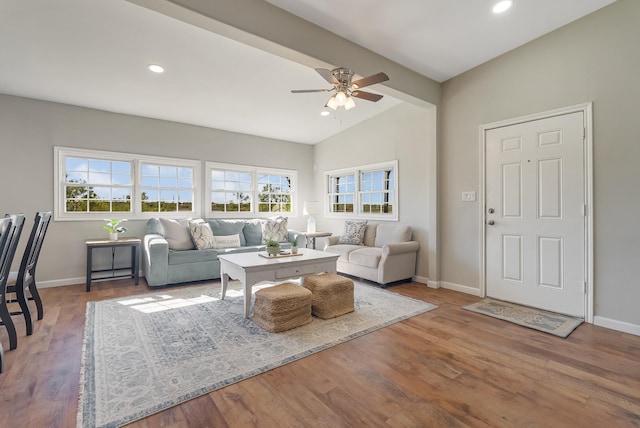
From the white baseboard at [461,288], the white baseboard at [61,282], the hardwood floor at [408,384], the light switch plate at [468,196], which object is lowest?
the hardwood floor at [408,384]

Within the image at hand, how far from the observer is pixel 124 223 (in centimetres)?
479

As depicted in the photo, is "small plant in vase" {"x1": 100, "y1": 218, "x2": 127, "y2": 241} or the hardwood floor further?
"small plant in vase" {"x1": 100, "y1": 218, "x2": 127, "y2": 241}

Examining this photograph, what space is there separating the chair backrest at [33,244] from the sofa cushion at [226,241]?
218 centimetres

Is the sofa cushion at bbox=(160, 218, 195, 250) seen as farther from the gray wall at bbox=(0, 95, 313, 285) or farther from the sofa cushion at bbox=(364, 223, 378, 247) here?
the sofa cushion at bbox=(364, 223, 378, 247)

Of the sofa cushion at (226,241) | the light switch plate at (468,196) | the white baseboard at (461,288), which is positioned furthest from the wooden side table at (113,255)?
the light switch plate at (468,196)

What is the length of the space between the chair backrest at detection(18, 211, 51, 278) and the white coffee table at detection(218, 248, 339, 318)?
1.69 m

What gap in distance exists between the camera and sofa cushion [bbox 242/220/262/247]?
544cm

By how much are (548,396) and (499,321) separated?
4.23 feet

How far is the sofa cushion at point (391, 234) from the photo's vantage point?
4.71 metres

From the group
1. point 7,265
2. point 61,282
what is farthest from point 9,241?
point 61,282

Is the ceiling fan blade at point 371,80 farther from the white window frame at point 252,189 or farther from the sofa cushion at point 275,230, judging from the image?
the white window frame at point 252,189

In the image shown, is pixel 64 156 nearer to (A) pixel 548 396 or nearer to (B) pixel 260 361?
(B) pixel 260 361

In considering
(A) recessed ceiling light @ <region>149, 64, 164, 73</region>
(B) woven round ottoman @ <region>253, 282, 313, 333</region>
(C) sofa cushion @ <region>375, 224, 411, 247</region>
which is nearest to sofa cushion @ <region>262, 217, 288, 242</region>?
(C) sofa cushion @ <region>375, 224, 411, 247</region>

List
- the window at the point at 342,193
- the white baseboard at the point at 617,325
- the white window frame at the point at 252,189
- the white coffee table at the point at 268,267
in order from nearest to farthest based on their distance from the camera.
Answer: the white baseboard at the point at 617,325, the white coffee table at the point at 268,267, the white window frame at the point at 252,189, the window at the point at 342,193
